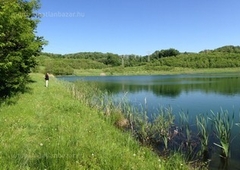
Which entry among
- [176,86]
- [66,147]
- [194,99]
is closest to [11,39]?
[66,147]

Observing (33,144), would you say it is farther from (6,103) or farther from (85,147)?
(6,103)

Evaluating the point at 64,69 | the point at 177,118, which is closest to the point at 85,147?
the point at 177,118

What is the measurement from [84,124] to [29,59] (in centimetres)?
1228

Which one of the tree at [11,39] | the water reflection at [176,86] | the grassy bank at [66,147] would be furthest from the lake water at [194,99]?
the tree at [11,39]

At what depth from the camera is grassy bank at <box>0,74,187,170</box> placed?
7707 millimetres

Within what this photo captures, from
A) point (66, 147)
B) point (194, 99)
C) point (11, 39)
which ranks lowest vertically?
point (194, 99)

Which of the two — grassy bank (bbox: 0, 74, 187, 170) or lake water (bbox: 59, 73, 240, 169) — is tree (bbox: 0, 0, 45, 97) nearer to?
grassy bank (bbox: 0, 74, 187, 170)

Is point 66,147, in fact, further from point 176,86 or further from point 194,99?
point 176,86

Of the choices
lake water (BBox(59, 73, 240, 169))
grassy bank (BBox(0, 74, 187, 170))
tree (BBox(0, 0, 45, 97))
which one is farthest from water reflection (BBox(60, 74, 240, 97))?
grassy bank (BBox(0, 74, 187, 170))

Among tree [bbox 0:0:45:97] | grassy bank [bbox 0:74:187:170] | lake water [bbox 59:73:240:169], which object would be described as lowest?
lake water [bbox 59:73:240:169]

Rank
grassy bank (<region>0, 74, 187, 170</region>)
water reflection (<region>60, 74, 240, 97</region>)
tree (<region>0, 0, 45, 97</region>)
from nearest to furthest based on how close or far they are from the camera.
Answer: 1. grassy bank (<region>0, 74, 187, 170</region>)
2. tree (<region>0, 0, 45, 97</region>)
3. water reflection (<region>60, 74, 240, 97</region>)

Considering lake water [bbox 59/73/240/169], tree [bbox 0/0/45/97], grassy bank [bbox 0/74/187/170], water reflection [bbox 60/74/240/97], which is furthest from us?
water reflection [bbox 60/74/240/97]

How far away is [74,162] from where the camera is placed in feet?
25.6

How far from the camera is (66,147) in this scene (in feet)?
29.2
